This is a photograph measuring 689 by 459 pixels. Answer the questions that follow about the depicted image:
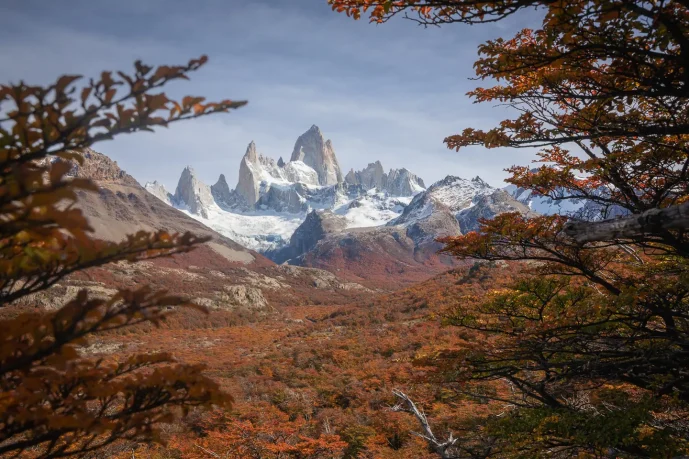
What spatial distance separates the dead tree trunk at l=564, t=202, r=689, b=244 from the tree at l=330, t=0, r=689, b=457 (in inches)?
0.5

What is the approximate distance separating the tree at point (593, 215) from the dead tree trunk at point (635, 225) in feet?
0.05

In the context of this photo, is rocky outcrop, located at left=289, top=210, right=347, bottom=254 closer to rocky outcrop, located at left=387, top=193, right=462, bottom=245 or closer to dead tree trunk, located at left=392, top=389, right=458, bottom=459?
rocky outcrop, located at left=387, top=193, right=462, bottom=245

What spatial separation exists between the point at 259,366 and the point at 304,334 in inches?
367

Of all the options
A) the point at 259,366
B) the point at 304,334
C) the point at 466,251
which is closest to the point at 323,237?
the point at 304,334

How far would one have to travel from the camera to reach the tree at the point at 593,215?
2518mm

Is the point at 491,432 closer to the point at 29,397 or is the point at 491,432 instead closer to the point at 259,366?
the point at 29,397

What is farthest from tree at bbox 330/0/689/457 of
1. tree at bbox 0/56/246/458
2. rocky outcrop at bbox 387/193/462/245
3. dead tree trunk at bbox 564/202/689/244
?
rocky outcrop at bbox 387/193/462/245

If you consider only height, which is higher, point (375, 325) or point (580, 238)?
point (580, 238)

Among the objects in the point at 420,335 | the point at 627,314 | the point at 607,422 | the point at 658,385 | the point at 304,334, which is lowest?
the point at 304,334

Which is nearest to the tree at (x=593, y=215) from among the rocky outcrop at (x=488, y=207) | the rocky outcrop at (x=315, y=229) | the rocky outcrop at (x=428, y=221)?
the rocky outcrop at (x=428, y=221)

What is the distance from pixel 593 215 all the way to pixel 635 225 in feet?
5.10

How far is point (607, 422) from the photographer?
3562 mm

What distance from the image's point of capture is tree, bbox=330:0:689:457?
2.52 metres

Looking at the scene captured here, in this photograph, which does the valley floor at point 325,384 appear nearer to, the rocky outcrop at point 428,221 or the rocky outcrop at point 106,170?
the rocky outcrop at point 106,170
